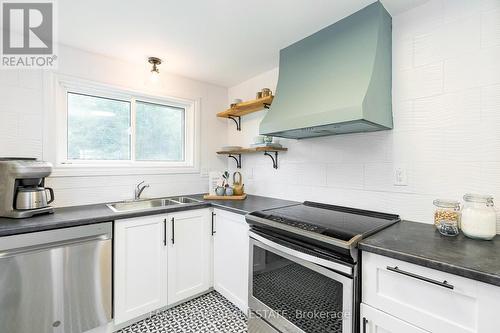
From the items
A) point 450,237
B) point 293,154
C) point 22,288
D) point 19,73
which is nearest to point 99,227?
point 22,288

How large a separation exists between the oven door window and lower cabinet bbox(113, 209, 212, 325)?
2.28 feet

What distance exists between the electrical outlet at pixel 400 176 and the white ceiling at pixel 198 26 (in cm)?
107

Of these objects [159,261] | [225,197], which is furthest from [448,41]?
[159,261]

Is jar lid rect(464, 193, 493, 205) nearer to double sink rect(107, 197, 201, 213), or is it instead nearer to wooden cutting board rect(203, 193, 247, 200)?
wooden cutting board rect(203, 193, 247, 200)

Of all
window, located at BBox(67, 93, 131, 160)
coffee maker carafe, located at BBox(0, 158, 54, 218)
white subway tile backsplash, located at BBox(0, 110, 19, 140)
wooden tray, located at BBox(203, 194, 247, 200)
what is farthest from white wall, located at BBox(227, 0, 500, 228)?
white subway tile backsplash, located at BBox(0, 110, 19, 140)

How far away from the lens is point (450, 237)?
122 centimetres

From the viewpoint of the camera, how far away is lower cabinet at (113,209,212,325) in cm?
178

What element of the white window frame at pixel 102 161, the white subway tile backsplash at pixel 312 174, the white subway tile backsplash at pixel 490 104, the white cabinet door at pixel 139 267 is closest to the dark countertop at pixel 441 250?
the white subway tile backsplash at pixel 490 104

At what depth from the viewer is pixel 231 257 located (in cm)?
204

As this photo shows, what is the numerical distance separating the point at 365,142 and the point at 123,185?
2.25 m

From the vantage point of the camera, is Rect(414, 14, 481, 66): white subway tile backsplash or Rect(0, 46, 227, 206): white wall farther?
Rect(0, 46, 227, 206): white wall

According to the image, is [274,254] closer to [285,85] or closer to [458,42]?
[285,85]

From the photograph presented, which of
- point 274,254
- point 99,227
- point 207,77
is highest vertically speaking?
point 207,77

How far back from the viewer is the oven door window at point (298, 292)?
1.21 metres
